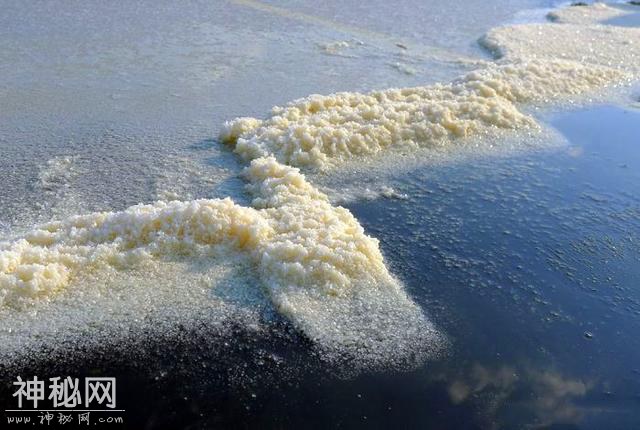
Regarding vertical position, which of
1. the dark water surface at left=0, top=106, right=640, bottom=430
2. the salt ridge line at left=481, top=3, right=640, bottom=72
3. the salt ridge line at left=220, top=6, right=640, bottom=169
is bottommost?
the dark water surface at left=0, top=106, right=640, bottom=430

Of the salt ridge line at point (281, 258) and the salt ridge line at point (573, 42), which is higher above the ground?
the salt ridge line at point (573, 42)

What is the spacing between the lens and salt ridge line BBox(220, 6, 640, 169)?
4453 mm

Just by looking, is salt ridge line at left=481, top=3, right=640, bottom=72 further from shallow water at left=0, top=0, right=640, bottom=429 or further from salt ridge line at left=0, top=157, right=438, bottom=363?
salt ridge line at left=0, top=157, right=438, bottom=363

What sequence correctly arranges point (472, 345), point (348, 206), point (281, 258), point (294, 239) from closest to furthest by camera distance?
point (472, 345) → point (281, 258) → point (294, 239) → point (348, 206)

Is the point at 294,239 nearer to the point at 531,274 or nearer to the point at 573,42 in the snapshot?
the point at 531,274

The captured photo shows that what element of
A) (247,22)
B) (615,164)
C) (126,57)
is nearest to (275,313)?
(615,164)

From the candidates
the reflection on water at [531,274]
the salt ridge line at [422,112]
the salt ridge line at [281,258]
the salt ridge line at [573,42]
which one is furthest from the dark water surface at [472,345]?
the salt ridge line at [573,42]

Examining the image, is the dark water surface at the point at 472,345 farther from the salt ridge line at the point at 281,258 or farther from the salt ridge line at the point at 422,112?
the salt ridge line at the point at 422,112

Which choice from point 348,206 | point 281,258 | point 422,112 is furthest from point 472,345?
point 422,112

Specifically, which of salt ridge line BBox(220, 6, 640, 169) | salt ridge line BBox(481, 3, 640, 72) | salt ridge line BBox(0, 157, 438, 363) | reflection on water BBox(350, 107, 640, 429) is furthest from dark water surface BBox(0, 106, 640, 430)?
salt ridge line BBox(481, 3, 640, 72)

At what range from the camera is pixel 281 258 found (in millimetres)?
3102

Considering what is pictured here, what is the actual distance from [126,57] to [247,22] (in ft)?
6.02

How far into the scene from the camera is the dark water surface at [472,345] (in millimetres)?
2414

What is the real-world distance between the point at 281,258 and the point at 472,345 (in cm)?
96
